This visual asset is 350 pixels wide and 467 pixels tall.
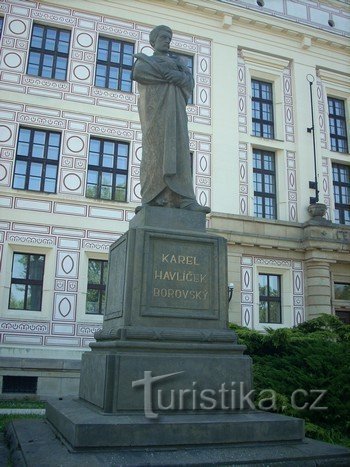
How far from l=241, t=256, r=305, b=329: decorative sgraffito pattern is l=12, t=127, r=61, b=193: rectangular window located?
7588mm

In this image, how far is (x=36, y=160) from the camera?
16.5 meters

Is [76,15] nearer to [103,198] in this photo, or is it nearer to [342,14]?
[103,198]

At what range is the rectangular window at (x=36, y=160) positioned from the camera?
16203mm

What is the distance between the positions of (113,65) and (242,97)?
17.8 ft

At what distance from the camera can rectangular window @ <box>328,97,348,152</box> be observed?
843 inches

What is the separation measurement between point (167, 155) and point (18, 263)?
10.7m

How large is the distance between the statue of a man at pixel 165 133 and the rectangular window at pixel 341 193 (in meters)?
15.1

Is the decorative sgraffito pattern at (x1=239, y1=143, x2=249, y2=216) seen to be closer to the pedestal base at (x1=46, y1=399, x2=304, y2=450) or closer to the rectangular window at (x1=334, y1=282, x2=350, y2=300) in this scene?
the rectangular window at (x1=334, y1=282, x2=350, y2=300)

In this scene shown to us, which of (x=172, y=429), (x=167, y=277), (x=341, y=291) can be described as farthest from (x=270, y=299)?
(x=172, y=429)

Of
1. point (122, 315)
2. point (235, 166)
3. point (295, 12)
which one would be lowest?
point (122, 315)

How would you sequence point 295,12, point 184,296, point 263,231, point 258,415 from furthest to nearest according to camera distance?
point 295,12 → point 263,231 → point 184,296 → point 258,415

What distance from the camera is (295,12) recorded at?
21.5 metres

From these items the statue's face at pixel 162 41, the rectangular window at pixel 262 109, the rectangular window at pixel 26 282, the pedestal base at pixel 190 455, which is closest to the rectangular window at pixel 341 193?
the rectangular window at pixel 262 109

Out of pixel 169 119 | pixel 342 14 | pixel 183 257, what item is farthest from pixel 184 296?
pixel 342 14
